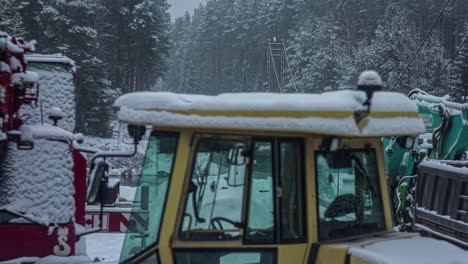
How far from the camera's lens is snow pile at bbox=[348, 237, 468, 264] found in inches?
142

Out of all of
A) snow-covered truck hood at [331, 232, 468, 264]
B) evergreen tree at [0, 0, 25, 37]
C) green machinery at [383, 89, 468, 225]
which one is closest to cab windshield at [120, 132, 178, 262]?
snow-covered truck hood at [331, 232, 468, 264]

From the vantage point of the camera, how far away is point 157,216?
161 inches

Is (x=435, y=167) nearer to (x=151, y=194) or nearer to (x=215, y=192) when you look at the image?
(x=215, y=192)

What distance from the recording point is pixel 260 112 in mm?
3797

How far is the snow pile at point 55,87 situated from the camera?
297 inches

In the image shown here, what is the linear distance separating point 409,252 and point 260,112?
135cm

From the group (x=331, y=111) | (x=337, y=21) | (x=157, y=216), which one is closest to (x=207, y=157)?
(x=157, y=216)

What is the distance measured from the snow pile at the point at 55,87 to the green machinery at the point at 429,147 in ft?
16.3

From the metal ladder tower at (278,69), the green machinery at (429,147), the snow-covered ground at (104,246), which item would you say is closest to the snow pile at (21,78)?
the snow-covered ground at (104,246)

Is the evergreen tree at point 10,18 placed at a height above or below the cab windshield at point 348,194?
above

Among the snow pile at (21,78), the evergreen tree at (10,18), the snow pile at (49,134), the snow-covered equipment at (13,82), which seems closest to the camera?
the snow-covered equipment at (13,82)

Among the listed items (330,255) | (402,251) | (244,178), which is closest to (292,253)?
(330,255)

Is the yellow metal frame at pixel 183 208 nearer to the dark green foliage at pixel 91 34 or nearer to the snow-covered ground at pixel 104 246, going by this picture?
the snow-covered ground at pixel 104 246

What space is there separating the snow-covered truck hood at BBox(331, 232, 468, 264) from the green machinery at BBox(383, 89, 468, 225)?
4.70 metres
